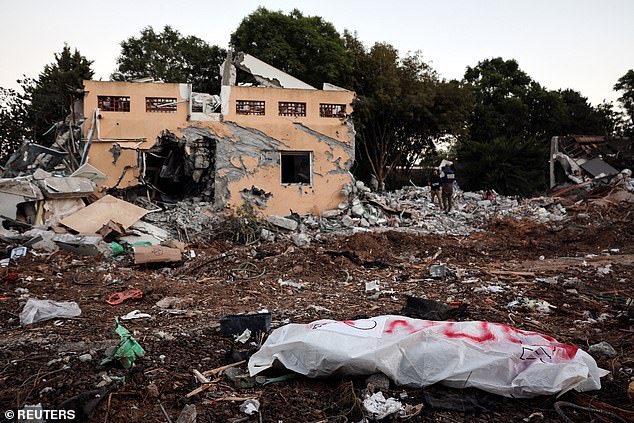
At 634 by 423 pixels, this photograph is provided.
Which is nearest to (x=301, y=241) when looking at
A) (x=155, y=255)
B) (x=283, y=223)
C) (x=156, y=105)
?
(x=283, y=223)

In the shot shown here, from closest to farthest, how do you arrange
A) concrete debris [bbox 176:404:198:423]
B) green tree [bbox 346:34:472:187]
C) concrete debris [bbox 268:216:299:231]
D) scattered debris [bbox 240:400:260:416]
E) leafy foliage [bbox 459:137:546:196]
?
concrete debris [bbox 176:404:198:423]
scattered debris [bbox 240:400:260:416]
concrete debris [bbox 268:216:299:231]
green tree [bbox 346:34:472:187]
leafy foliage [bbox 459:137:546:196]

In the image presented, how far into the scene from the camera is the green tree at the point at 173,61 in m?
22.5

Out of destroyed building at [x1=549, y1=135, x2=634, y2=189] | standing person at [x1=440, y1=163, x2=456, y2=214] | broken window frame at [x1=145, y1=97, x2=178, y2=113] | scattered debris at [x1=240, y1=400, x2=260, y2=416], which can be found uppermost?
broken window frame at [x1=145, y1=97, x2=178, y2=113]

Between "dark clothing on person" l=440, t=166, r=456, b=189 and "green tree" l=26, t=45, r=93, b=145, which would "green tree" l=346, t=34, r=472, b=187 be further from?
"green tree" l=26, t=45, r=93, b=145

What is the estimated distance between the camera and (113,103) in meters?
12.3

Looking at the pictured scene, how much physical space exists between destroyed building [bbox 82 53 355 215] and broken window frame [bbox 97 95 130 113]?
0.08 ft

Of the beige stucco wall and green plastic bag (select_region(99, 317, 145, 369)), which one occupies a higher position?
the beige stucco wall

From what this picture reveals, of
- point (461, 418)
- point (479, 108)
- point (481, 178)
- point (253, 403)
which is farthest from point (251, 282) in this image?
point (479, 108)

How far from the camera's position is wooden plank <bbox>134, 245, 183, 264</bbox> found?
7703 millimetres

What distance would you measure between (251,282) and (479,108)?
21.8 metres

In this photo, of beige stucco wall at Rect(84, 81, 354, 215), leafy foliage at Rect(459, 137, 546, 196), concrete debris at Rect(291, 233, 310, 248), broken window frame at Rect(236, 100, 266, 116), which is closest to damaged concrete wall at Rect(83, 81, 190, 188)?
beige stucco wall at Rect(84, 81, 354, 215)

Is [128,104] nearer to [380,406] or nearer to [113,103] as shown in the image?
[113,103]

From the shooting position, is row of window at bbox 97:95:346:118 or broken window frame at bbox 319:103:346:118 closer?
row of window at bbox 97:95:346:118

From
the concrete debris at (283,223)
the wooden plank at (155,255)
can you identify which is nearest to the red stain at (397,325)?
the wooden plank at (155,255)
